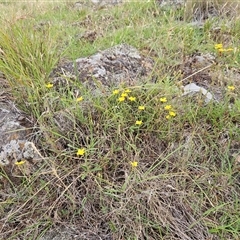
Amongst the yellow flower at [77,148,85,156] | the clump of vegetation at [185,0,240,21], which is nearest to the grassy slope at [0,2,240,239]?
the yellow flower at [77,148,85,156]

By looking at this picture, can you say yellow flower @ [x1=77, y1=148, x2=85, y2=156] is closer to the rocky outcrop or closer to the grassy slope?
the grassy slope

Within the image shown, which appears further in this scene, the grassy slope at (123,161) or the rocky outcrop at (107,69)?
the rocky outcrop at (107,69)

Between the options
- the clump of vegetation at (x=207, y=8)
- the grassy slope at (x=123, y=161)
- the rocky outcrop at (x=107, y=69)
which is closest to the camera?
the grassy slope at (x=123, y=161)

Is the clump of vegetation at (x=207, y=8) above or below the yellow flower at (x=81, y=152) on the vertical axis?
below

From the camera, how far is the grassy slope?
55.7 inches

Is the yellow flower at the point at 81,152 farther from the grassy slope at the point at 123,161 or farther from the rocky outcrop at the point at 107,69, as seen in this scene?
the rocky outcrop at the point at 107,69

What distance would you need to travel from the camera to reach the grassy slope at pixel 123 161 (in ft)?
4.64

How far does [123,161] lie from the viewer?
1.60m

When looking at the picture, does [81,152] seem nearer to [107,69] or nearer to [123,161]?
[123,161]

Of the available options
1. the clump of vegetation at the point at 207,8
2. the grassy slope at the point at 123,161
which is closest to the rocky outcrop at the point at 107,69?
the grassy slope at the point at 123,161

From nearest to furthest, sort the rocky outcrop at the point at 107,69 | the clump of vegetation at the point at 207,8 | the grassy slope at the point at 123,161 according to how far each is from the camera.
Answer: the grassy slope at the point at 123,161, the rocky outcrop at the point at 107,69, the clump of vegetation at the point at 207,8

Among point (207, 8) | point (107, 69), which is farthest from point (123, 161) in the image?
point (207, 8)

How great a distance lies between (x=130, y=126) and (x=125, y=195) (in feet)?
1.26

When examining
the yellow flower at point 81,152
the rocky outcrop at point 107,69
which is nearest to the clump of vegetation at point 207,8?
the rocky outcrop at point 107,69
